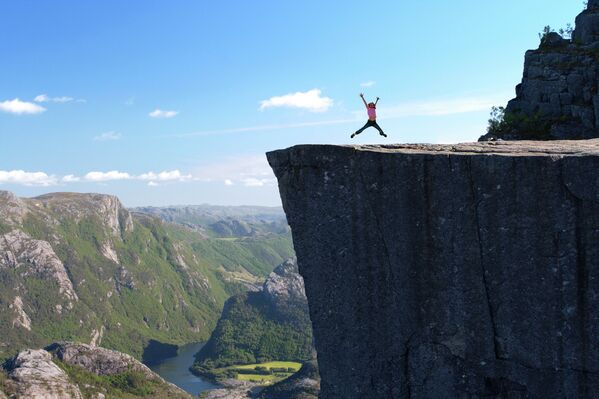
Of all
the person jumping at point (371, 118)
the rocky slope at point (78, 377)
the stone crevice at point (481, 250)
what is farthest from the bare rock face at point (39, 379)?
the stone crevice at point (481, 250)

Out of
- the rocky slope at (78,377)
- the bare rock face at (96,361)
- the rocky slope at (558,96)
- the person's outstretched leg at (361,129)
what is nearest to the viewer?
the person's outstretched leg at (361,129)

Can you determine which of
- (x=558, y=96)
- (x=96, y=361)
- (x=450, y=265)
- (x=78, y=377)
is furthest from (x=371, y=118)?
(x=96, y=361)

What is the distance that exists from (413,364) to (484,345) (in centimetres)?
207

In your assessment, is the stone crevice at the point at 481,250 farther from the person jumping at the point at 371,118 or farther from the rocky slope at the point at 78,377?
the rocky slope at the point at 78,377

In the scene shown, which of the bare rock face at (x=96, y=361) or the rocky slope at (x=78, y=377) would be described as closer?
the rocky slope at (x=78, y=377)

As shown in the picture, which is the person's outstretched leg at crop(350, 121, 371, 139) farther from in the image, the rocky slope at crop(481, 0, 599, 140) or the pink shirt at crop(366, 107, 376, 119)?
the rocky slope at crop(481, 0, 599, 140)

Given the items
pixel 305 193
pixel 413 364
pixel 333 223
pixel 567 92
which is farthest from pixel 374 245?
pixel 567 92

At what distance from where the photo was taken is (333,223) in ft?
49.8

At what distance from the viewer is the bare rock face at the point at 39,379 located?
482 feet

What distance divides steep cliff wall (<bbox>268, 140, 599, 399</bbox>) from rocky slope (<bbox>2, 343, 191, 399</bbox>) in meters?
154

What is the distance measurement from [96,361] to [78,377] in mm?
15637

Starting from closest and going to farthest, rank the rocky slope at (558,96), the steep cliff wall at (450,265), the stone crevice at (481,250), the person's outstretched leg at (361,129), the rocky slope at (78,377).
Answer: the steep cliff wall at (450,265) < the stone crevice at (481,250) < the person's outstretched leg at (361,129) < the rocky slope at (558,96) < the rocky slope at (78,377)

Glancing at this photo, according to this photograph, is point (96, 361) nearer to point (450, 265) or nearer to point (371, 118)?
point (371, 118)

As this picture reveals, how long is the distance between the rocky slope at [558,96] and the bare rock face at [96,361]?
621ft
